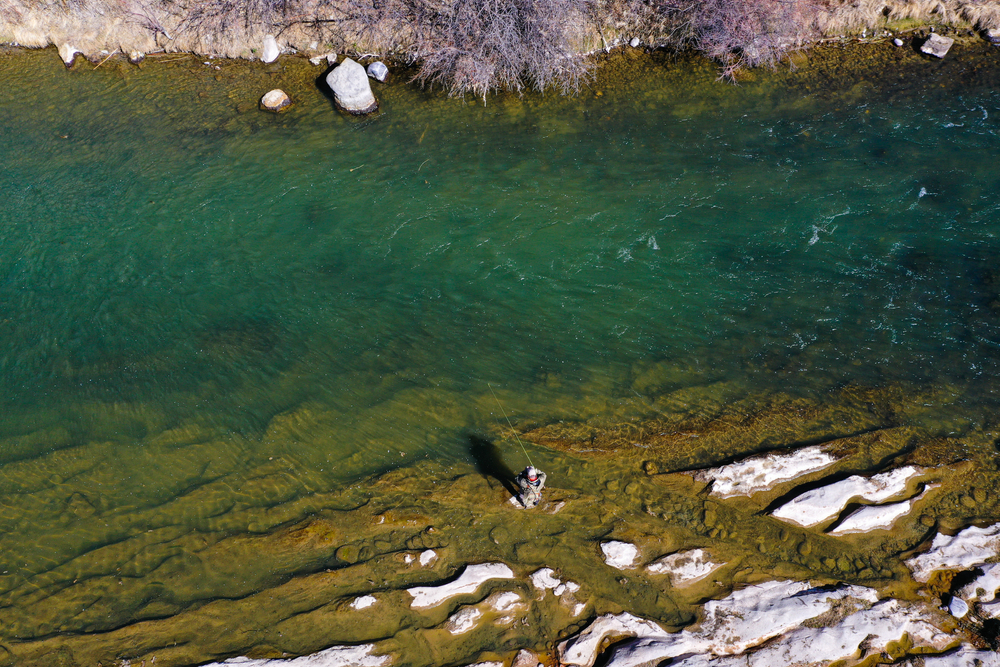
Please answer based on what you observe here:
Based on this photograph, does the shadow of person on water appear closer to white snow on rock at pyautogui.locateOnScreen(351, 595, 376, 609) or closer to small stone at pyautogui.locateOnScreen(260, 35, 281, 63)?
white snow on rock at pyautogui.locateOnScreen(351, 595, 376, 609)

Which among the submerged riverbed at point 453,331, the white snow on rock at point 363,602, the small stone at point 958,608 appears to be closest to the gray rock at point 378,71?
the submerged riverbed at point 453,331

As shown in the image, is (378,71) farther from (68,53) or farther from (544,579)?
(544,579)

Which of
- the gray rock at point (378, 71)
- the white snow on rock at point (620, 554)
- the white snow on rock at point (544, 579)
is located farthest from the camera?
the gray rock at point (378, 71)

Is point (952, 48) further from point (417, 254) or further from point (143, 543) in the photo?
point (143, 543)

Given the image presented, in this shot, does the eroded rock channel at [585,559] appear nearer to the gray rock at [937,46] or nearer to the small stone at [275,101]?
the small stone at [275,101]

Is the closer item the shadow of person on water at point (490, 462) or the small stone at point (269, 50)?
the shadow of person on water at point (490, 462)

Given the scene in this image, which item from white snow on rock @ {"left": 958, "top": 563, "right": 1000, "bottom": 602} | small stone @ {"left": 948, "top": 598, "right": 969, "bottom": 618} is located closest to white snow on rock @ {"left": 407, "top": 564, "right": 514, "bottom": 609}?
small stone @ {"left": 948, "top": 598, "right": 969, "bottom": 618}

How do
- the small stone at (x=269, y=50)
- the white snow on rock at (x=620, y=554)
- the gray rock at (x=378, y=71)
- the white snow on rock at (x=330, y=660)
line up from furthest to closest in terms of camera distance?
the small stone at (x=269, y=50) < the gray rock at (x=378, y=71) < the white snow on rock at (x=620, y=554) < the white snow on rock at (x=330, y=660)
